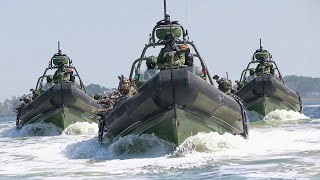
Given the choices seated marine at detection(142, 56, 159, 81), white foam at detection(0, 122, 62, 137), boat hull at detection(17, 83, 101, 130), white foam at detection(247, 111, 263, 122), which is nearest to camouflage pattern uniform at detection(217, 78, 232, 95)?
seated marine at detection(142, 56, 159, 81)

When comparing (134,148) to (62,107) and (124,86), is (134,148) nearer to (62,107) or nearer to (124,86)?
(124,86)

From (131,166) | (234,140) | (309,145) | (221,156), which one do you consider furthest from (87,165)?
(309,145)

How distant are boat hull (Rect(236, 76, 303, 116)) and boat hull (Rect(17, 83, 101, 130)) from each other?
326 inches

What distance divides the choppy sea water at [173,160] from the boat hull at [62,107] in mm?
5539

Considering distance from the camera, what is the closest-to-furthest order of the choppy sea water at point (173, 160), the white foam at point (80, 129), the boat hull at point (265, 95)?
1. the choppy sea water at point (173, 160)
2. the white foam at point (80, 129)
3. the boat hull at point (265, 95)

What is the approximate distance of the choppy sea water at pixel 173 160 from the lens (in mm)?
9727

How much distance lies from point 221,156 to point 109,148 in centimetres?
285

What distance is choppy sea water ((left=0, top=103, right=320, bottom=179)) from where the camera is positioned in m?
9.73

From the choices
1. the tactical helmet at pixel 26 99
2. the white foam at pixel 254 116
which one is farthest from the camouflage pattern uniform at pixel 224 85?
the tactical helmet at pixel 26 99

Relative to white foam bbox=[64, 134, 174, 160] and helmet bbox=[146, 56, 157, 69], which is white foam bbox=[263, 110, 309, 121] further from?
white foam bbox=[64, 134, 174, 160]

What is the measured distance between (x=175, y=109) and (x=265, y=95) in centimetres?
1611

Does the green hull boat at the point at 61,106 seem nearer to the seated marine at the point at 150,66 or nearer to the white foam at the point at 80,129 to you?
the white foam at the point at 80,129

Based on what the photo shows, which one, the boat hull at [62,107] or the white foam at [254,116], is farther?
the white foam at [254,116]

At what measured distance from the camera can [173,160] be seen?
11.4m
